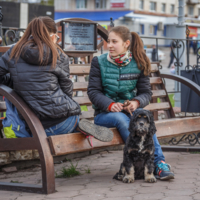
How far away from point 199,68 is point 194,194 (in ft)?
11.1

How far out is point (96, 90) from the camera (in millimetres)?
4258

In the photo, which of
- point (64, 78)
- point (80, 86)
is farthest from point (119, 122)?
point (80, 86)

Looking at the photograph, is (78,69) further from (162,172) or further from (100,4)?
(100,4)

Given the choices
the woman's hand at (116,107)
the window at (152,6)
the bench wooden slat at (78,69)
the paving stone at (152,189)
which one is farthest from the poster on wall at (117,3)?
the paving stone at (152,189)

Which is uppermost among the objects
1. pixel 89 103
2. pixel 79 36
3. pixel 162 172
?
pixel 79 36

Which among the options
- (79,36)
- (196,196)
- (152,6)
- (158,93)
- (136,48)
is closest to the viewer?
(196,196)

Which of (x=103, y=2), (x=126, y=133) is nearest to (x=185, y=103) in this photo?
(x=126, y=133)

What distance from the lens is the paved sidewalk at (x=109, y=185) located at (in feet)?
11.3

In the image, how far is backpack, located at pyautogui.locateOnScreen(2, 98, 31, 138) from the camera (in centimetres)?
372

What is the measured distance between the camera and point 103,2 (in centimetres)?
5162

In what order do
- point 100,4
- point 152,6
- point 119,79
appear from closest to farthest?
point 119,79, point 100,4, point 152,6

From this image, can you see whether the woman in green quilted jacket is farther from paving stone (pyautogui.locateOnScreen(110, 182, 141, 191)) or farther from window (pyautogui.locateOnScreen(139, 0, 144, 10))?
window (pyautogui.locateOnScreen(139, 0, 144, 10))

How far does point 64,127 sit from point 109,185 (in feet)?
2.30

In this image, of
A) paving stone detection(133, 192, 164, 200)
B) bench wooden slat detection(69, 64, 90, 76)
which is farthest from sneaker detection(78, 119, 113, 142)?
bench wooden slat detection(69, 64, 90, 76)
